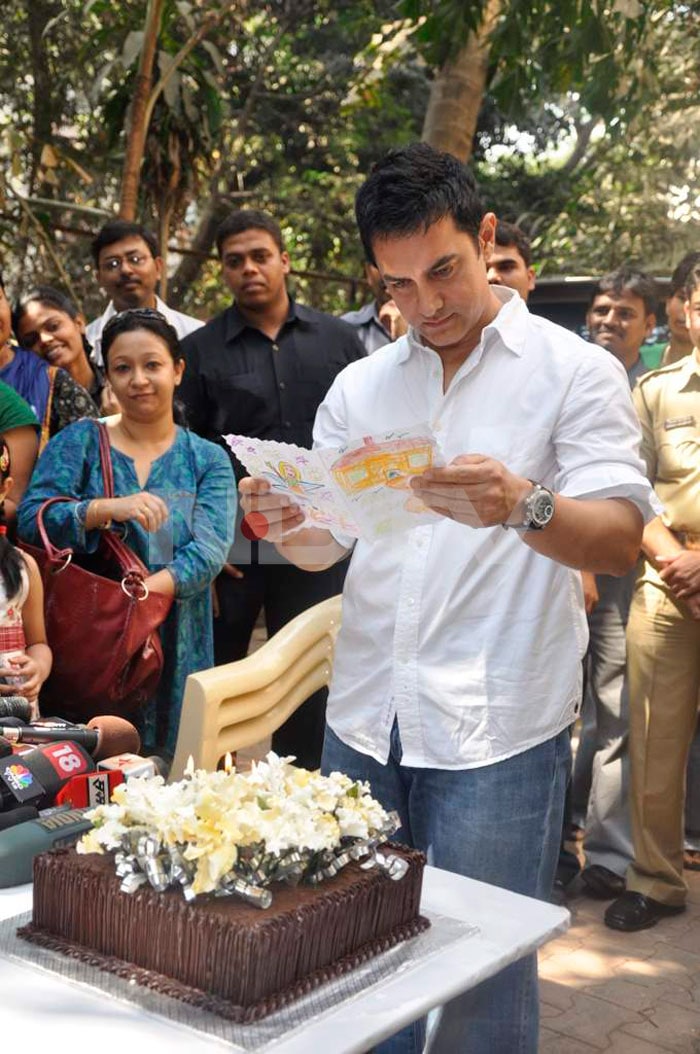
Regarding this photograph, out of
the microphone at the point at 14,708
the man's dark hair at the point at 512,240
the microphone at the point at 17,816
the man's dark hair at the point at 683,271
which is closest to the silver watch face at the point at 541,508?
the microphone at the point at 17,816

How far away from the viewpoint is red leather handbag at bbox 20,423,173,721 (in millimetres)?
3389

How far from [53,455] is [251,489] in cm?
167

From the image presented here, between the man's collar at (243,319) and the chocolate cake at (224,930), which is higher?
the man's collar at (243,319)

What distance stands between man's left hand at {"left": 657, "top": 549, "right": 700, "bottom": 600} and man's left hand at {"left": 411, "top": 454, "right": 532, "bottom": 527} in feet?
6.59

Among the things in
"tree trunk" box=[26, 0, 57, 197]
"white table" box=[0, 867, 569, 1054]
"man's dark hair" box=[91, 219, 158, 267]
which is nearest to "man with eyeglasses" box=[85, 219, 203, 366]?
"man's dark hair" box=[91, 219, 158, 267]

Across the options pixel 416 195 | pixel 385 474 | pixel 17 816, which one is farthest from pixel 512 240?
pixel 17 816

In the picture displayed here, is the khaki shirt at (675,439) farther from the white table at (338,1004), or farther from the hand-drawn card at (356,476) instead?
the white table at (338,1004)

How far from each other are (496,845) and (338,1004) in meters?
0.67

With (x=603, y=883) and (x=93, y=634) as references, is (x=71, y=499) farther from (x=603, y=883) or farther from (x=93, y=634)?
(x=603, y=883)

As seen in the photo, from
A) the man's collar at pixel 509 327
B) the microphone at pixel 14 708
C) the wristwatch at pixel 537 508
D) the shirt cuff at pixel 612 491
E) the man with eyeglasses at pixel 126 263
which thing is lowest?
the microphone at pixel 14 708

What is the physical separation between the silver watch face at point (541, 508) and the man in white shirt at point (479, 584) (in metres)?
0.11

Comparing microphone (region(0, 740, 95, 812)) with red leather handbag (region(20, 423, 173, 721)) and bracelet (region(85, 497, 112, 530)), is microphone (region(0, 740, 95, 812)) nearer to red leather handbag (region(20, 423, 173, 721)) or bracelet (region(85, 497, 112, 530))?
red leather handbag (region(20, 423, 173, 721))

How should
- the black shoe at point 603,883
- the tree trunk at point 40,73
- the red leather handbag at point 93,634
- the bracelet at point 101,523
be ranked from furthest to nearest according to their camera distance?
the tree trunk at point 40,73 < the black shoe at point 603,883 < the bracelet at point 101,523 < the red leather handbag at point 93,634

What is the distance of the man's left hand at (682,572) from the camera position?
3721 millimetres
